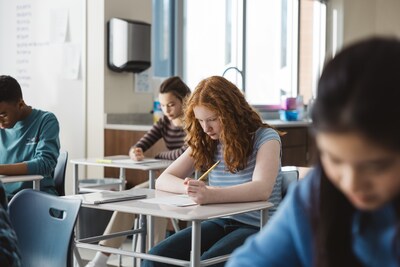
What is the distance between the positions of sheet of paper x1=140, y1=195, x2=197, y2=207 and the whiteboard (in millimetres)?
2852

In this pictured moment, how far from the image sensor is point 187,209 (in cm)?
241

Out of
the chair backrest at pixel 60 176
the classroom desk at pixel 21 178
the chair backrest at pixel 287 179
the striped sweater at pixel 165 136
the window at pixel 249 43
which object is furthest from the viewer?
the window at pixel 249 43

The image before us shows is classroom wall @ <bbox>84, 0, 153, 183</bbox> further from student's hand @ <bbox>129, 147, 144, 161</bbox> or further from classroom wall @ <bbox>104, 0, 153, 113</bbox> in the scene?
student's hand @ <bbox>129, 147, 144, 161</bbox>

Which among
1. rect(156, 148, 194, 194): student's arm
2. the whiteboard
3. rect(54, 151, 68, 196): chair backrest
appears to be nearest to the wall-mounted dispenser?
the whiteboard

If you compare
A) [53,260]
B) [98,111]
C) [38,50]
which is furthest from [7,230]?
[38,50]

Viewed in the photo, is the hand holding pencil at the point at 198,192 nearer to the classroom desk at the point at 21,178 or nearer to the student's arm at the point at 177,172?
the student's arm at the point at 177,172

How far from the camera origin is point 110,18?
17.2 feet

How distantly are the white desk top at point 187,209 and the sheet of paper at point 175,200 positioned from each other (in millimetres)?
32

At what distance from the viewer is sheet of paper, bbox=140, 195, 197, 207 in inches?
99.2

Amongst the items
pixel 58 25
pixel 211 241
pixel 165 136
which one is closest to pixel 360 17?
pixel 58 25

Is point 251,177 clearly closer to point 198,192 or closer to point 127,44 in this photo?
point 198,192

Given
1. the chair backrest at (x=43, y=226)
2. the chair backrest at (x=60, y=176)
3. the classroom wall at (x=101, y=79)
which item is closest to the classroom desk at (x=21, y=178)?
the chair backrest at (x=60, y=176)

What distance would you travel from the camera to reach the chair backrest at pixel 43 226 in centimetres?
213

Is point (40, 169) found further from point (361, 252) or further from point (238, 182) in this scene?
point (361, 252)
